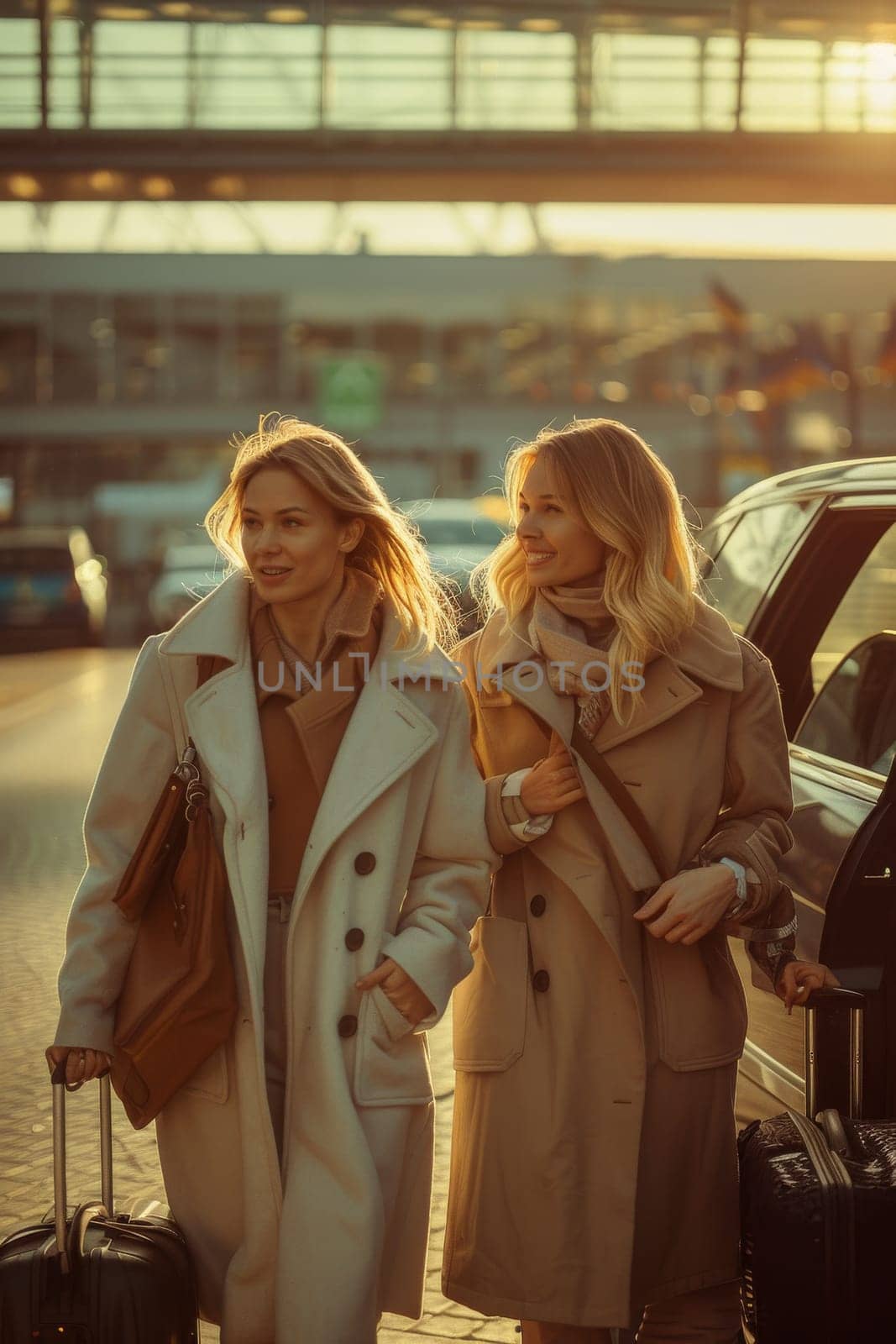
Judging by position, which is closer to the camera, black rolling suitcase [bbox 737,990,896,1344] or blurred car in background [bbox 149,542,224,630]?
black rolling suitcase [bbox 737,990,896,1344]

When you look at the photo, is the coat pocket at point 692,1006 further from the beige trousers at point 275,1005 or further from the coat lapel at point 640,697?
the beige trousers at point 275,1005

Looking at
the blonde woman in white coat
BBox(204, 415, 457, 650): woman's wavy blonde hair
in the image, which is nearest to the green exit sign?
BBox(204, 415, 457, 650): woman's wavy blonde hair

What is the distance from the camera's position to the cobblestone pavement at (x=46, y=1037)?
4672 millimetres

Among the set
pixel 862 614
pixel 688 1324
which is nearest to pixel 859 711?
pixel 862 614

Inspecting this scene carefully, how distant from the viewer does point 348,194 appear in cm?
1894

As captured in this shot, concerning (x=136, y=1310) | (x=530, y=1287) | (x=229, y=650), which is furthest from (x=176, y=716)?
(x=530, y=1287)

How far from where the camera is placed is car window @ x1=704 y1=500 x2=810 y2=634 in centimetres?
489

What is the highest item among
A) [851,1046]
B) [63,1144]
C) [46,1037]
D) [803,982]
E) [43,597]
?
[803,982]

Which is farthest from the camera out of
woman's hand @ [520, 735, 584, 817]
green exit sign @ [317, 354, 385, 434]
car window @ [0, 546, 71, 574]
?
green exit sign @ [317, 354, 385, 434]

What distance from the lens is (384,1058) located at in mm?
3258

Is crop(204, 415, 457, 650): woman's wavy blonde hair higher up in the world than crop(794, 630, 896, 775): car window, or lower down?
higher up

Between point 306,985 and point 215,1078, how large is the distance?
0.72 feet

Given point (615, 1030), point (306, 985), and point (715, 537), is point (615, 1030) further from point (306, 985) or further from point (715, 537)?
point (715, 537)

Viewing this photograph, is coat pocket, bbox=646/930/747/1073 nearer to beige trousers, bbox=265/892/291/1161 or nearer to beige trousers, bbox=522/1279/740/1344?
beige trousers, bbox=522/1279/740/1344
